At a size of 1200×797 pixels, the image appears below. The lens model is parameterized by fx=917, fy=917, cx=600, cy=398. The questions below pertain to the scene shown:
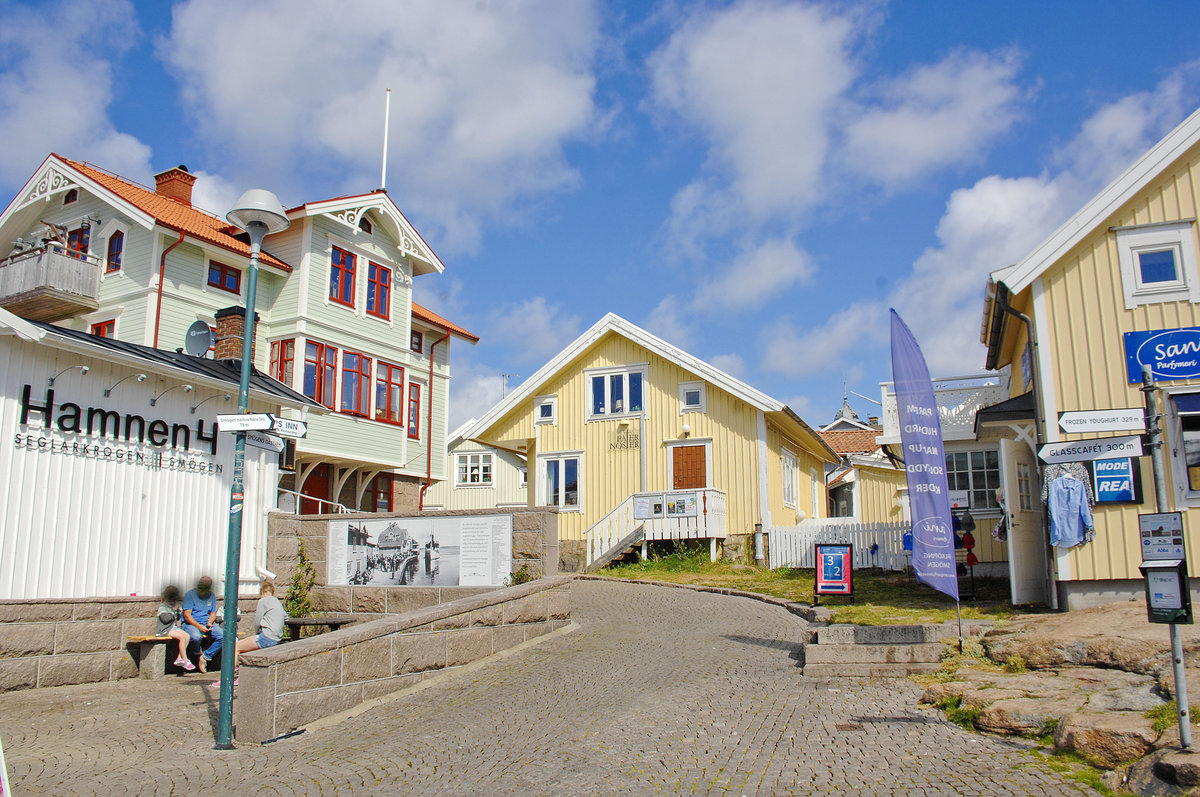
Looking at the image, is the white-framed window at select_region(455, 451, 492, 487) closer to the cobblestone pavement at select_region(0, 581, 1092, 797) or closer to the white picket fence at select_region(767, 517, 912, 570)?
the white picket fence at select_region(767, 517, 912, 570)

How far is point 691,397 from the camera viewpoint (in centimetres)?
2517

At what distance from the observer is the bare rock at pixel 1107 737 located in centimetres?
634

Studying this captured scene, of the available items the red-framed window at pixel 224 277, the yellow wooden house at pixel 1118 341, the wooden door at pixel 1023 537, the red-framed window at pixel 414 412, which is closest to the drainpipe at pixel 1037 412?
the yellow wooden house at pixel 1118 341

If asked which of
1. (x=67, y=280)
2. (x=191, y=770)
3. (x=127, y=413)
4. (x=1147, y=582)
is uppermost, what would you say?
(x=67, y=280)

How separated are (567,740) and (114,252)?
20.1m

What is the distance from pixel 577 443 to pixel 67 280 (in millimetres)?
13398

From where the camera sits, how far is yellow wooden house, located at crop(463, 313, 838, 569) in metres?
23.3

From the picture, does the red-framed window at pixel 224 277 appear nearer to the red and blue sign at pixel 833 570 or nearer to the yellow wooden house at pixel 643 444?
the yellow wooden house at pixel 643 444

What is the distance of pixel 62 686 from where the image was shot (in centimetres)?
1119

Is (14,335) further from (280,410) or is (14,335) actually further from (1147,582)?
(1147,582)

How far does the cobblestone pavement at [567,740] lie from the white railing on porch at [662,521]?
1123 centimetres

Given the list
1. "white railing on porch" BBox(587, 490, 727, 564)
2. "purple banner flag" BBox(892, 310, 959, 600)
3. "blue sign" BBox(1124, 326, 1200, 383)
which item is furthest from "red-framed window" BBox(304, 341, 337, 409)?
"blue sign" BBox(1124, 326, 1200, 383)

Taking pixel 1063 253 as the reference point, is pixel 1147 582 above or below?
below

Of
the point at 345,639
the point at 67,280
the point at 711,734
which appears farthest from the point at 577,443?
the point at 711,734
